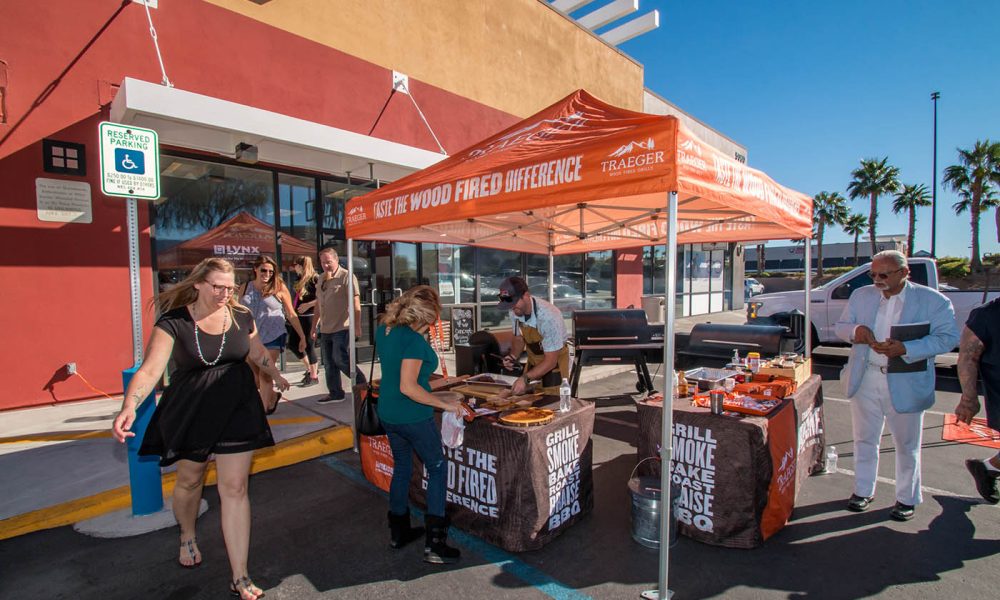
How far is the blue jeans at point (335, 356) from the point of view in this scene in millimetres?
6121

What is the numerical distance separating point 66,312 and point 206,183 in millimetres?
2588

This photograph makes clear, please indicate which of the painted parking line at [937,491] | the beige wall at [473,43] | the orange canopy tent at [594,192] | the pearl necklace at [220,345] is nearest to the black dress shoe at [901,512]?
the painted parking line at [937,491]

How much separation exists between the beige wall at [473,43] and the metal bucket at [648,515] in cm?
873

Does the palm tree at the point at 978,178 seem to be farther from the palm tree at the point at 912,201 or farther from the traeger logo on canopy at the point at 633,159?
the traeger logo on canopy at the point at 633,159

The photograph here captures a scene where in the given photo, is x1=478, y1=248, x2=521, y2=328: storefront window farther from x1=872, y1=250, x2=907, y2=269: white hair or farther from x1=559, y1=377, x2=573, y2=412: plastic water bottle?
x1=872, y1=250, x2=907, y2=269: white hair

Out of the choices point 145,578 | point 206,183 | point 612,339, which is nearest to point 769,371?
point 612,339

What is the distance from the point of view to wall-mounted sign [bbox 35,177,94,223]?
602cm

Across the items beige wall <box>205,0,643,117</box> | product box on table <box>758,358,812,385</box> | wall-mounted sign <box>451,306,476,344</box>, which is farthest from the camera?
wall-mounted sign <box>451,306,476,344</box>

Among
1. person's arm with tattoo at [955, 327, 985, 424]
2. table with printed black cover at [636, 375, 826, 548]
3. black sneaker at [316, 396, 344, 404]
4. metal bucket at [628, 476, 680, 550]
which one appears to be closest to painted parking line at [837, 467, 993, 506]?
person's arm with tattoo at [955, 327, 985, 424]

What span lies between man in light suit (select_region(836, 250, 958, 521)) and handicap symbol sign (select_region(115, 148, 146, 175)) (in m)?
5.57

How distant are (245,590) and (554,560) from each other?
1.80 m

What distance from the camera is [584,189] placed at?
294 cm

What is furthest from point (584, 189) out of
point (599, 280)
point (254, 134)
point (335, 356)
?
point (599, 280)

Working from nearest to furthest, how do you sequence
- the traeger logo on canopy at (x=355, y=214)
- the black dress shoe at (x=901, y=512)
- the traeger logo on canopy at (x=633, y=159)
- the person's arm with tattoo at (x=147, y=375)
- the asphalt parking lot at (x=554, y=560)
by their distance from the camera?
the person's arm with tattoo at (x=147, y=375) < the traeger logo on canopy at (x=633, y=159) < the asphalt parking lot at (x=554, y=560) < the black dress shoe at (x=901, y=512) < the traeger logo on canopy at (x=355, y=214)
